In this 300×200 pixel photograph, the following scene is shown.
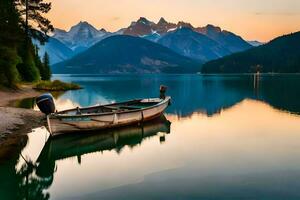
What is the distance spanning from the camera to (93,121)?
29.5 m

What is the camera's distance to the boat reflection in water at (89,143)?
71.7 ft

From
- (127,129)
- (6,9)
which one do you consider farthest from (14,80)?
(127,129)

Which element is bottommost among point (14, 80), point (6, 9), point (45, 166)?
point (45, 166)

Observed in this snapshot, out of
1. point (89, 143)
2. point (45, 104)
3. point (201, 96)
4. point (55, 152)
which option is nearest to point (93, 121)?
point (89, 143)

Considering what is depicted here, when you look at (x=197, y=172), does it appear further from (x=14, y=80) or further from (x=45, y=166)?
(x=14, y=80)

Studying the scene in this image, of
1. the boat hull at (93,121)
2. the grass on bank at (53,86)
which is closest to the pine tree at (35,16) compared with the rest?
the grass on bank at (53,86)

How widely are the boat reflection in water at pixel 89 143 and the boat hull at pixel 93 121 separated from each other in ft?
1.50

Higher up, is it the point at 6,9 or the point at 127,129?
the point at 6,9

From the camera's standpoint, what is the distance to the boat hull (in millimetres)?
→ 27734

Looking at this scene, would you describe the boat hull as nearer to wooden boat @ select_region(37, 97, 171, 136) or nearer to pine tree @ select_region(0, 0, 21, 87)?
wooden boat @ select_region(37, 97, 171, 136)

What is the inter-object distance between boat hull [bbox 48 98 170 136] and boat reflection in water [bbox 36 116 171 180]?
459mm

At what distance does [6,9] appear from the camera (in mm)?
59406

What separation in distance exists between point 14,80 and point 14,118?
83.1 ft

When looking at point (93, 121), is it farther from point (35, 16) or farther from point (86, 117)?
point (35, 16)
